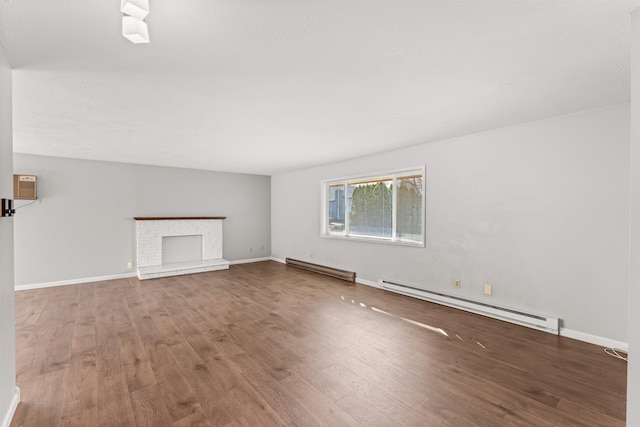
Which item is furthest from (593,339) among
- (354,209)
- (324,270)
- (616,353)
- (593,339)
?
(324,270)

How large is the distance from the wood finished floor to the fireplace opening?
86.6 inches

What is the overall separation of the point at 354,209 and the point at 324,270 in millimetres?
1437

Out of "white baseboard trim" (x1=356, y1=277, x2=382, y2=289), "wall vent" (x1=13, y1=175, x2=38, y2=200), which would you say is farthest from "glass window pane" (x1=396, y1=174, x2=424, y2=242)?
"wall vent" (x1=13, y1=175, x2=38, y2=200)

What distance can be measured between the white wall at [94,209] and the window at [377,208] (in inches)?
112

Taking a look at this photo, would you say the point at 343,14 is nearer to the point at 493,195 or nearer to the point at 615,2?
the point at 615,2

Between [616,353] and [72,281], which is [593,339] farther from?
[72,281]

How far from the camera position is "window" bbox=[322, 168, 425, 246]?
177 inches

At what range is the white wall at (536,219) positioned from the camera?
2.74 m

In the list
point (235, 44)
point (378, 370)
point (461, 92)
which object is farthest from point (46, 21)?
point (378, 370)

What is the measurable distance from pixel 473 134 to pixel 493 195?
86cm

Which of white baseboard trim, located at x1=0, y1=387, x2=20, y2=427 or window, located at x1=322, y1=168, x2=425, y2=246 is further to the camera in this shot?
window, located at x1=322, y1=168, x2=425, y2=246

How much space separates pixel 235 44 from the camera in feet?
5.58

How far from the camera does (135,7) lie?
4.16ft

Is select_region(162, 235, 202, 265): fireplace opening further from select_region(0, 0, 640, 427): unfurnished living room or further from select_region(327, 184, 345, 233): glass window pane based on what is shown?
select_region(327, 184, 345, 233): glass window pane
